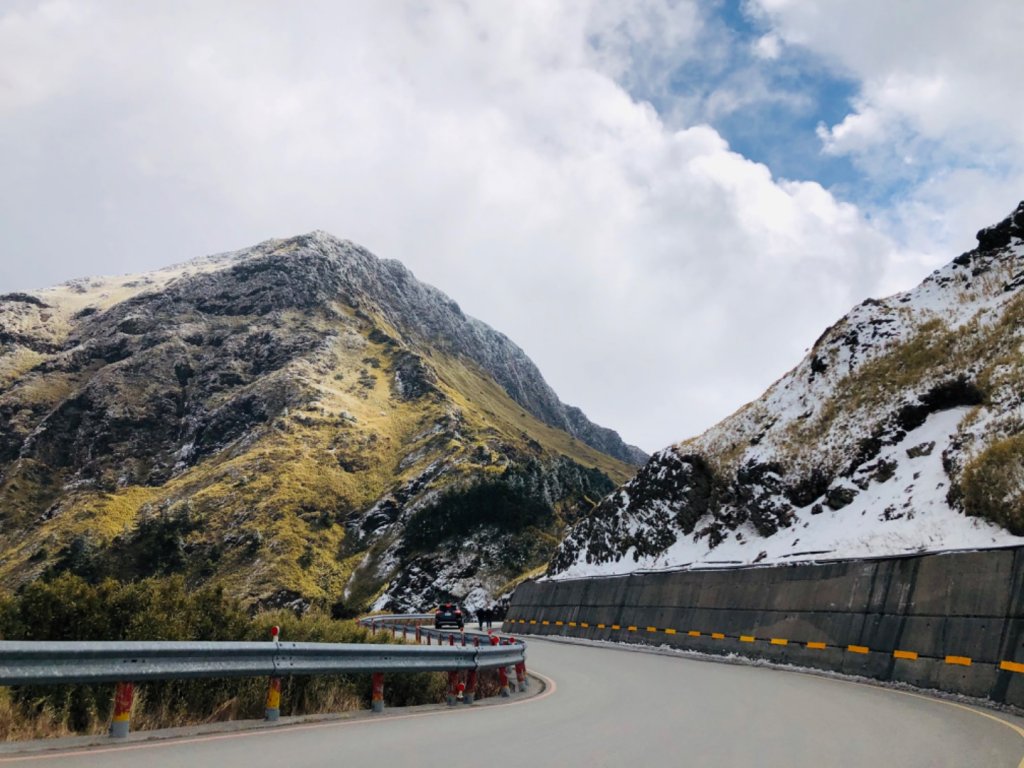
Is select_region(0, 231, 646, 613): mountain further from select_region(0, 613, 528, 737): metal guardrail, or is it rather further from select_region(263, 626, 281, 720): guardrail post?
select_region(263, 626, 281, 720): guardrail post

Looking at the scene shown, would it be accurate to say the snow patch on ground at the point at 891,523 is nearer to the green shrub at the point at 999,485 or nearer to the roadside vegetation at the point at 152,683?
the green shrub at the point at 999,485

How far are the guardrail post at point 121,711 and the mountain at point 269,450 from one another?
68085mm

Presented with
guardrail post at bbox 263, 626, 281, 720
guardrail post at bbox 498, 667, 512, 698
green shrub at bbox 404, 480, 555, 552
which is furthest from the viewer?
green shrub at bbox 404, 480, 555, 552

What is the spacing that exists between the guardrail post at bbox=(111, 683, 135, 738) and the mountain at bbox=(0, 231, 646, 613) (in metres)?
68.1

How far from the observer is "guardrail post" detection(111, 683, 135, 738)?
246 inches

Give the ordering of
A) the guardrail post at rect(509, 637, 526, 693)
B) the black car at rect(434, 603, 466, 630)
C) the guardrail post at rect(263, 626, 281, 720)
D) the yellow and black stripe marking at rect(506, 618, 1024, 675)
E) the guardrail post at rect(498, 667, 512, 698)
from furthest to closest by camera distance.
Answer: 1. the black car at rect(434, 603, 466, 630)
2. the guardrail post at rect(509, 637, 526, 693)
3. the guardrail post at rect(498, 667, 512, 698)
4. the yellow and black stripe marking at rect(506, 618, 1024, 675)
5. the guardrail post at rect(263, 626, 281, 720)

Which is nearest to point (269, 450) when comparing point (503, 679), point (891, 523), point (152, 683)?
point (891, 523)

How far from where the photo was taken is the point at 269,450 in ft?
341

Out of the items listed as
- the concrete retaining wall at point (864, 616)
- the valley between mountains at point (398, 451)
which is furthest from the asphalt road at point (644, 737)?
the valley between mountains at point (398, 451)

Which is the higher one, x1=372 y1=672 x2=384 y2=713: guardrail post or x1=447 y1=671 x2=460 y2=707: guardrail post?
x1=372 y1=672 x2=384 y2=713: guardrail post

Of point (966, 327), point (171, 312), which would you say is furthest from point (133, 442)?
point (966, 327)

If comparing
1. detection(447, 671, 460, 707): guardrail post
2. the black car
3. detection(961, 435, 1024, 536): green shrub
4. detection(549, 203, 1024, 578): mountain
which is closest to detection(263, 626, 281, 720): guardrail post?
detection(447, 671, 460, 707): guardrail post

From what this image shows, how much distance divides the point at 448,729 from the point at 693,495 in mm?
25025

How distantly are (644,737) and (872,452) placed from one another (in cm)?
2040
